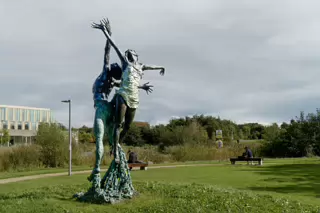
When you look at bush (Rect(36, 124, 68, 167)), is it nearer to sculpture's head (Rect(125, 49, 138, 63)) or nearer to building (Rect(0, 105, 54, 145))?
sculpture's head (Rect(125, 49, 138, 63))

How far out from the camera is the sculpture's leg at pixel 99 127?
1034cm

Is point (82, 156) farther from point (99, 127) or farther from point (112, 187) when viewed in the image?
point (112, 187)

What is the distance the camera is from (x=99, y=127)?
412 inches

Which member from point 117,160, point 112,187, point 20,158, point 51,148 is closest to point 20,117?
point 51,148

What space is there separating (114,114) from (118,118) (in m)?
0.51

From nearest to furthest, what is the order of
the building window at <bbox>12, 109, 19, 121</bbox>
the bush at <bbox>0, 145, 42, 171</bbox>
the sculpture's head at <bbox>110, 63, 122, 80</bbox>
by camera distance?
1. the sculpture's head at <bbox>110, 63, 122, 80</bbox>
2. the bush at <bbox>0, 145, 42, 171</bbox>
3. the building window at <bbox>12, 109, 19, 121</bbox>

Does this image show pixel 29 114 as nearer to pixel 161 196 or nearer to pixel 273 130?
pixel 273 130

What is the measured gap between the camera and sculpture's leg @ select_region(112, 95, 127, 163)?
33.3 ft

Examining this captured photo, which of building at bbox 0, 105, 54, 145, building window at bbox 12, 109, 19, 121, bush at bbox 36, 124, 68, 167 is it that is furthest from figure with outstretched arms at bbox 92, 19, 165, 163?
building window at bbox 12, 109, 19, 121

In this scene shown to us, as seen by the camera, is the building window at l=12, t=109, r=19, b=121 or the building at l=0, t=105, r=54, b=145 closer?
the building at l=0, t=105, r=54, b=145

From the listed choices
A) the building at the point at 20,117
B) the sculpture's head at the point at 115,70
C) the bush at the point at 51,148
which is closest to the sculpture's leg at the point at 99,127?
the sculpture's head at the point at 115,70

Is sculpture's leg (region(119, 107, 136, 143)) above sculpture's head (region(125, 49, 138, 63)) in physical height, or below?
below

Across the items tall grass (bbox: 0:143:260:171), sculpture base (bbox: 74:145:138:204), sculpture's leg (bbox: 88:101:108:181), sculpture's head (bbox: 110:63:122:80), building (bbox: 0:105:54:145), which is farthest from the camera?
building (bbox: 0:105:54:145)

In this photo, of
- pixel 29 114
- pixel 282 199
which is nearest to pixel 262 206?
pixel 282 199
